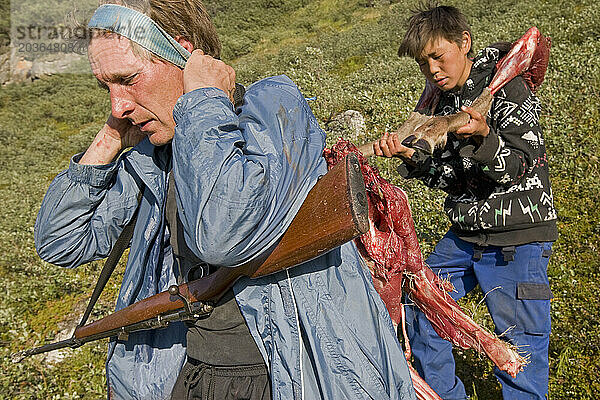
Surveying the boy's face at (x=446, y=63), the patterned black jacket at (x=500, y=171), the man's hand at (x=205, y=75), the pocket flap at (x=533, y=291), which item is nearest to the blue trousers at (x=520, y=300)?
the pocket flap at (x=533, y=291)

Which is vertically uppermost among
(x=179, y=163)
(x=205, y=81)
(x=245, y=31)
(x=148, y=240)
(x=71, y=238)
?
(x=205, y=81)

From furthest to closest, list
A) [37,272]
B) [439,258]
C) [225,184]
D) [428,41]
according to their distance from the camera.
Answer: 1. [37,272]
2. [439,258]
3. [428,41]
4. [225,184]

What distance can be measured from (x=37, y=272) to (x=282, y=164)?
9207mm

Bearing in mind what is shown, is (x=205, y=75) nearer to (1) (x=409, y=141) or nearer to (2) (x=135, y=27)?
(2) (x=135, y=27)

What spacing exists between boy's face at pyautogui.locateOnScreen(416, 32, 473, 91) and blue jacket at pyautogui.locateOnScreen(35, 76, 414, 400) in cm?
248

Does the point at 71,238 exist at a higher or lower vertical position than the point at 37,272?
higher

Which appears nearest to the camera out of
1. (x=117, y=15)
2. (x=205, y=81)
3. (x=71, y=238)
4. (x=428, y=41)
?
(x=205, y=81)

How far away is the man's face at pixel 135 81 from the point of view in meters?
2.26

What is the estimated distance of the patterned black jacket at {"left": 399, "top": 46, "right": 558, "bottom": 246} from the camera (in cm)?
382

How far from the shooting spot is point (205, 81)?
6.89 feet

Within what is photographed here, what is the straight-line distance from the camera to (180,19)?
2.40 metres

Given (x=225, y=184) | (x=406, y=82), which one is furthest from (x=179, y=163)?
(x=406, y=82)

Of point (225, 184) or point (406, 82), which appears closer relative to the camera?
point (225, 184)

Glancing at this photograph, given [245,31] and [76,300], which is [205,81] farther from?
[245,31]
